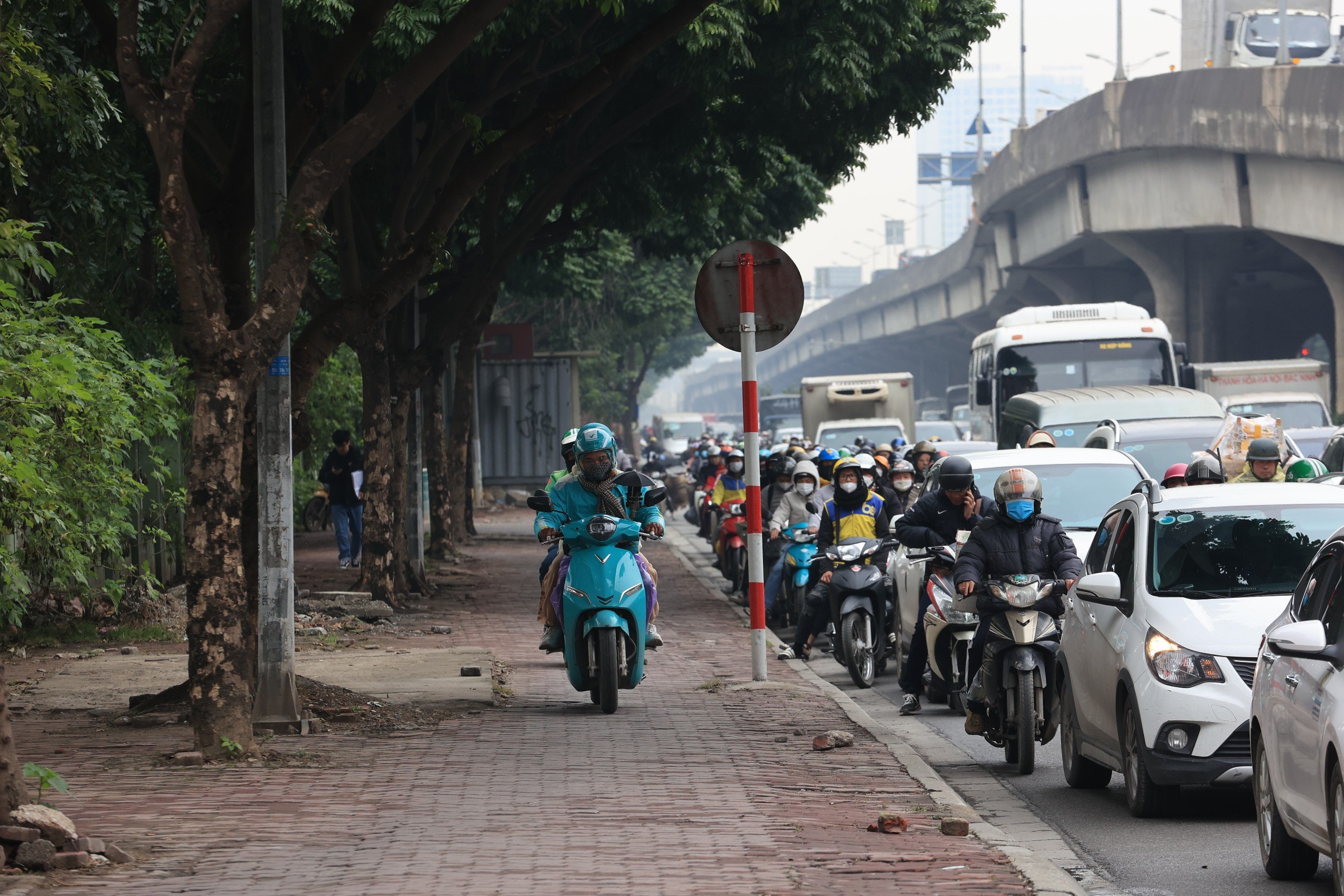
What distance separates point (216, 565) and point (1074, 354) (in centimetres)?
1964

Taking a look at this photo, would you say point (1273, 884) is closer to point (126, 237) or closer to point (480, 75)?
point (126, 237)

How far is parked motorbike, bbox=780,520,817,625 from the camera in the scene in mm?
15172

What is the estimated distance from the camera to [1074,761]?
8.84 metres

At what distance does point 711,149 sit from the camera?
21062mm

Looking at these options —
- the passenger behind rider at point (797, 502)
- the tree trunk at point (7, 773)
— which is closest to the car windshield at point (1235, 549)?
the tree trunk at point (7, 773)

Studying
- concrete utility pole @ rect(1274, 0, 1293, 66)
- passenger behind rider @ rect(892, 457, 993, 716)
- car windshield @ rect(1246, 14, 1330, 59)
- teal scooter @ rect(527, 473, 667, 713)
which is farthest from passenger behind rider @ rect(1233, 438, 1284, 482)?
car windshield @ rect(1246, 14, 1330, 59)

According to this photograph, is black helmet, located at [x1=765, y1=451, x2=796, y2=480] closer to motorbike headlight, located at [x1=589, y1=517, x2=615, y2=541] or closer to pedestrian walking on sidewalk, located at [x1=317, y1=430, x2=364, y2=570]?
motorbike headlight, located at [x1=589, y1=517, x2=615, y2=541]

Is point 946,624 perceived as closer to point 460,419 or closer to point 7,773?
point 7,773

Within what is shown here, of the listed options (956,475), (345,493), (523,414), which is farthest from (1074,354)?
(956,475)

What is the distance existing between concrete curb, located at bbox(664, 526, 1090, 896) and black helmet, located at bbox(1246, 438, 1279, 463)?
3.29 metres

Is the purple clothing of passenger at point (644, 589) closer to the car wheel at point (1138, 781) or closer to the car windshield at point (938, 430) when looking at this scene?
the car wheel at point (1138, 781)

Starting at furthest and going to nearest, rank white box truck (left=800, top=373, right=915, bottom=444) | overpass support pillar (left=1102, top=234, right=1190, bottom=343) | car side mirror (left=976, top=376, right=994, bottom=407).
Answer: overpass support pillar (left=1102, top=234, right=1190, bottom=343)
white box truck (left=800, top=373, right=915, bottom=444)
car side mirror (left=976, top=376, right=994, bottom=407)

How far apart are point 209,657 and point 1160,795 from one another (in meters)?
4.51

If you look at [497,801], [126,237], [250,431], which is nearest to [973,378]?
[126,237]
